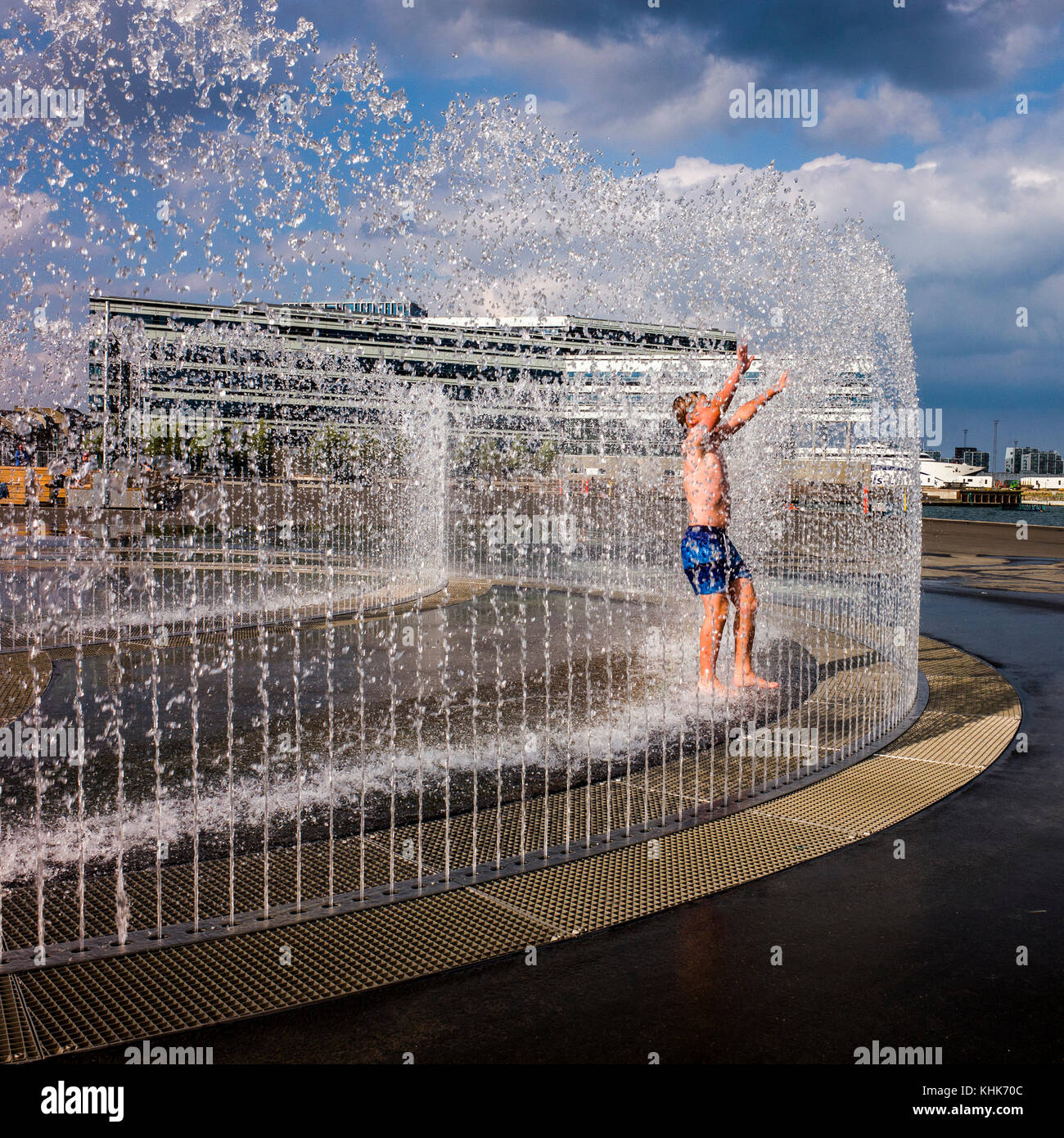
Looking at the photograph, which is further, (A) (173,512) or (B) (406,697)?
(A) (173,512)

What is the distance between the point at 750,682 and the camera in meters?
7.59

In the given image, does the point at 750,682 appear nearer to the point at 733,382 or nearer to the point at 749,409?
the point at 749,409

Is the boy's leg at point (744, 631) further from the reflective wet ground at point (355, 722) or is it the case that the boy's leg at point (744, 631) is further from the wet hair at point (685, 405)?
the wet hair at point (685, 405)

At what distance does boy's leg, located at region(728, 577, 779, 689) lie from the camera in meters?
7.40

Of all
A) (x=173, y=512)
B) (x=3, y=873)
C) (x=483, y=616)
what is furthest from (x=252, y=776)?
(x=173, y=512)

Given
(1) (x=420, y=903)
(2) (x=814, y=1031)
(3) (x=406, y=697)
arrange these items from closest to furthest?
(2) (x=814, y=1031) < (1) (x=420, y=903) < (3) (x=406, y=697)

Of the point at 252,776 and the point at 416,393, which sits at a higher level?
the point at 416,393

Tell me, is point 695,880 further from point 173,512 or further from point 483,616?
point 173,512

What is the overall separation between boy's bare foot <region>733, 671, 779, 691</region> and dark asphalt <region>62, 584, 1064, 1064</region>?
3050mm

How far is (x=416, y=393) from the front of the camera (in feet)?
76.1

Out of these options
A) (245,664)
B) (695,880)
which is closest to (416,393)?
(245,664)

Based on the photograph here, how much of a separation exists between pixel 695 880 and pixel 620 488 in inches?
1642

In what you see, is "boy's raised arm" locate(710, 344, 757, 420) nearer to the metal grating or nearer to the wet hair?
the wet hair

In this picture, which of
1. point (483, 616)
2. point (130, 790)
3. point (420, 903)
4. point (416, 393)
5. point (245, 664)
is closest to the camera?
point (420, 903)
